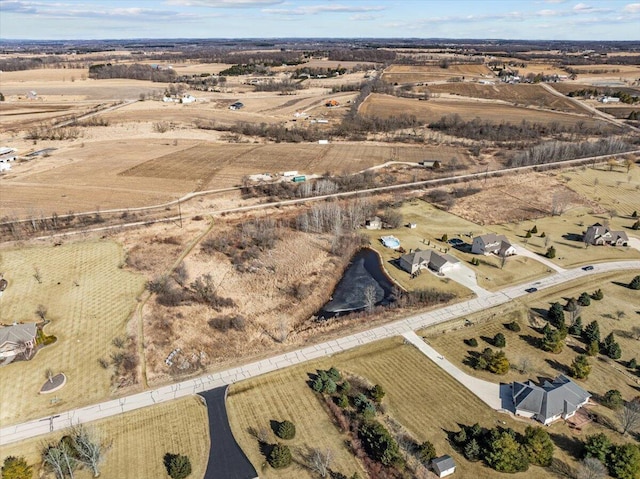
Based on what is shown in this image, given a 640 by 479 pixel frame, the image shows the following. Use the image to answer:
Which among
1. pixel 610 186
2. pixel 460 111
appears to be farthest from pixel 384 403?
pixel 460 111

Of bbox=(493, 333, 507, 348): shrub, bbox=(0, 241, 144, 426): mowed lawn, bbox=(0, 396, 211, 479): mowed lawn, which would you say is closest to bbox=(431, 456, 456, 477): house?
bbox=(493, 333, 507, 348): shrub

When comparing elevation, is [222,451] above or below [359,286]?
below

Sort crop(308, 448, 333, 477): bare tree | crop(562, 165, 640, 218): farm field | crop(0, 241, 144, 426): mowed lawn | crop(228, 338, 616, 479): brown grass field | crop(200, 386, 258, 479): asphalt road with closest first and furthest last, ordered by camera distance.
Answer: crop(308, 448, 333, 477): bare tree, crop(200, 386, 258, 479): asphalt road, crop(228, 338, 616, 479): brown grass field, crop(0, 241, 144, 426): mowed lawn, crop(562, 165, 640, 218): farm field

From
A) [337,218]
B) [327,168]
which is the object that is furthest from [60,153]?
[337,218]

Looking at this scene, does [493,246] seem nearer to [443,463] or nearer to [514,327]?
[514,327]

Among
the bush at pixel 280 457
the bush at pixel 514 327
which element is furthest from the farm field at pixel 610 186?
the bush at pixel 280 457

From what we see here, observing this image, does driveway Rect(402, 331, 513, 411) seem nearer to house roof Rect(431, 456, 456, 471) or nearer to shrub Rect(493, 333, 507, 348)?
shrub Rect(493, 333, 507, 348)

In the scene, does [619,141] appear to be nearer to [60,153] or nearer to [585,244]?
[585,244]
